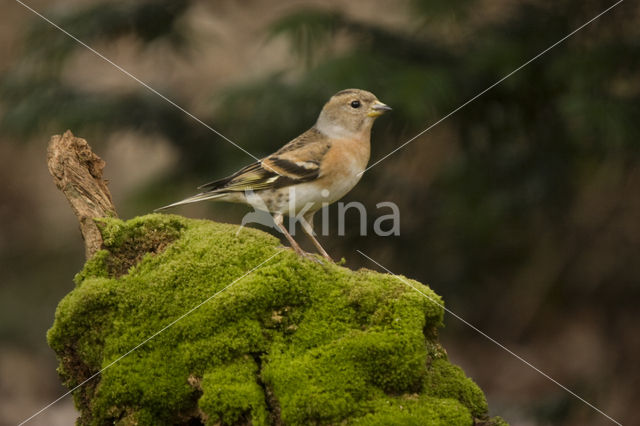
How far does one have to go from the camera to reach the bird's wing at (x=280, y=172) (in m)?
5.43

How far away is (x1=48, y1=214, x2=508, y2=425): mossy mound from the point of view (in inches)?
157

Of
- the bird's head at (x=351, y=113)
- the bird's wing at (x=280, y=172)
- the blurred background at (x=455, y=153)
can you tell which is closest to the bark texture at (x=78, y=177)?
the bird's wing at (x=280, y=172)

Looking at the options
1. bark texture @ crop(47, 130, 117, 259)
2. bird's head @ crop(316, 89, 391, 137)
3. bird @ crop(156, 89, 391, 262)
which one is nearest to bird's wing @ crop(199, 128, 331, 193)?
bird @ crop(156, 89, 391, 262)

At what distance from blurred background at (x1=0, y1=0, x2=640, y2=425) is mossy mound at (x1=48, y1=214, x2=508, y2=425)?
3.06 metres

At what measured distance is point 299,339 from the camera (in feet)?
13.9

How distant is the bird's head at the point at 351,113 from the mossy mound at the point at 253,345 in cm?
146

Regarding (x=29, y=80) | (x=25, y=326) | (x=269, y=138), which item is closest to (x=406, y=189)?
(x=269, y=138)

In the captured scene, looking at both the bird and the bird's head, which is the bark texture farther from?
the bird's head

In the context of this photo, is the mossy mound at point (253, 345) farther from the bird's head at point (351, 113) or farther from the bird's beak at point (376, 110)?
the bird's beak at point (376, 110)

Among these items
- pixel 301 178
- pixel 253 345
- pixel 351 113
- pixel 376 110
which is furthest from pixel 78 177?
pixel 376 110

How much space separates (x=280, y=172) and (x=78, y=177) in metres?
1.36

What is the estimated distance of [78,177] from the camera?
5.05 meters

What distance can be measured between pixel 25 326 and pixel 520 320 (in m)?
6.82

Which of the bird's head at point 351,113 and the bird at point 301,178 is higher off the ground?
the bird's head at point 351,113
